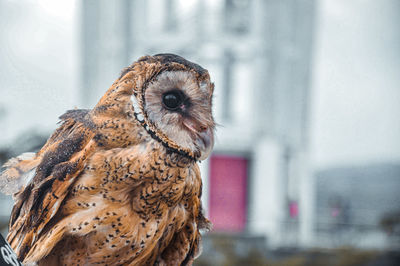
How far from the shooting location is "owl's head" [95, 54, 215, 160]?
0.54m

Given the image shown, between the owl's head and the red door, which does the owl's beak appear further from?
the red door

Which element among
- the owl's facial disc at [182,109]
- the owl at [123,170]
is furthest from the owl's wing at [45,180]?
the owl's facial disc at [182,109]

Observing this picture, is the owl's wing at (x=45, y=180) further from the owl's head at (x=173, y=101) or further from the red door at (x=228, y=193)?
the red door at (x=228, y=193)

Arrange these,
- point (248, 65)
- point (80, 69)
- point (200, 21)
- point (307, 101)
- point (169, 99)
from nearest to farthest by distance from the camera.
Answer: point (169, 99)
point (80, 69)
point (200, 21)
point (307, 101)
point (248, 65)

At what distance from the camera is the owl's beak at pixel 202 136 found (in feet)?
1.87

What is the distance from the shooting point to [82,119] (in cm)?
61

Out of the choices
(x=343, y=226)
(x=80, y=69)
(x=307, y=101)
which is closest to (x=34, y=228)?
(x=80, y=69)

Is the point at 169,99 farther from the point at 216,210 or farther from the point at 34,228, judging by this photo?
the point at 216,210

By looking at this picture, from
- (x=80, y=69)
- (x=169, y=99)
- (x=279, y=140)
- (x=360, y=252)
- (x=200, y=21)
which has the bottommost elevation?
(x=360, y=252)

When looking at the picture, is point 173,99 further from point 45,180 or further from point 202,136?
point 45,180

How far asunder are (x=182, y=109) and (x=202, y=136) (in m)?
0.05

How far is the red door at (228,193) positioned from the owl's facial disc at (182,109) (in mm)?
2749

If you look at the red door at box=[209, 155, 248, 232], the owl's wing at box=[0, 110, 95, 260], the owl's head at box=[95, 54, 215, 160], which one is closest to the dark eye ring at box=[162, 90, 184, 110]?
the owl's head at box=[95, 54, 215, 160]

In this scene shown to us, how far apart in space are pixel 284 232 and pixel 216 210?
73 cm
